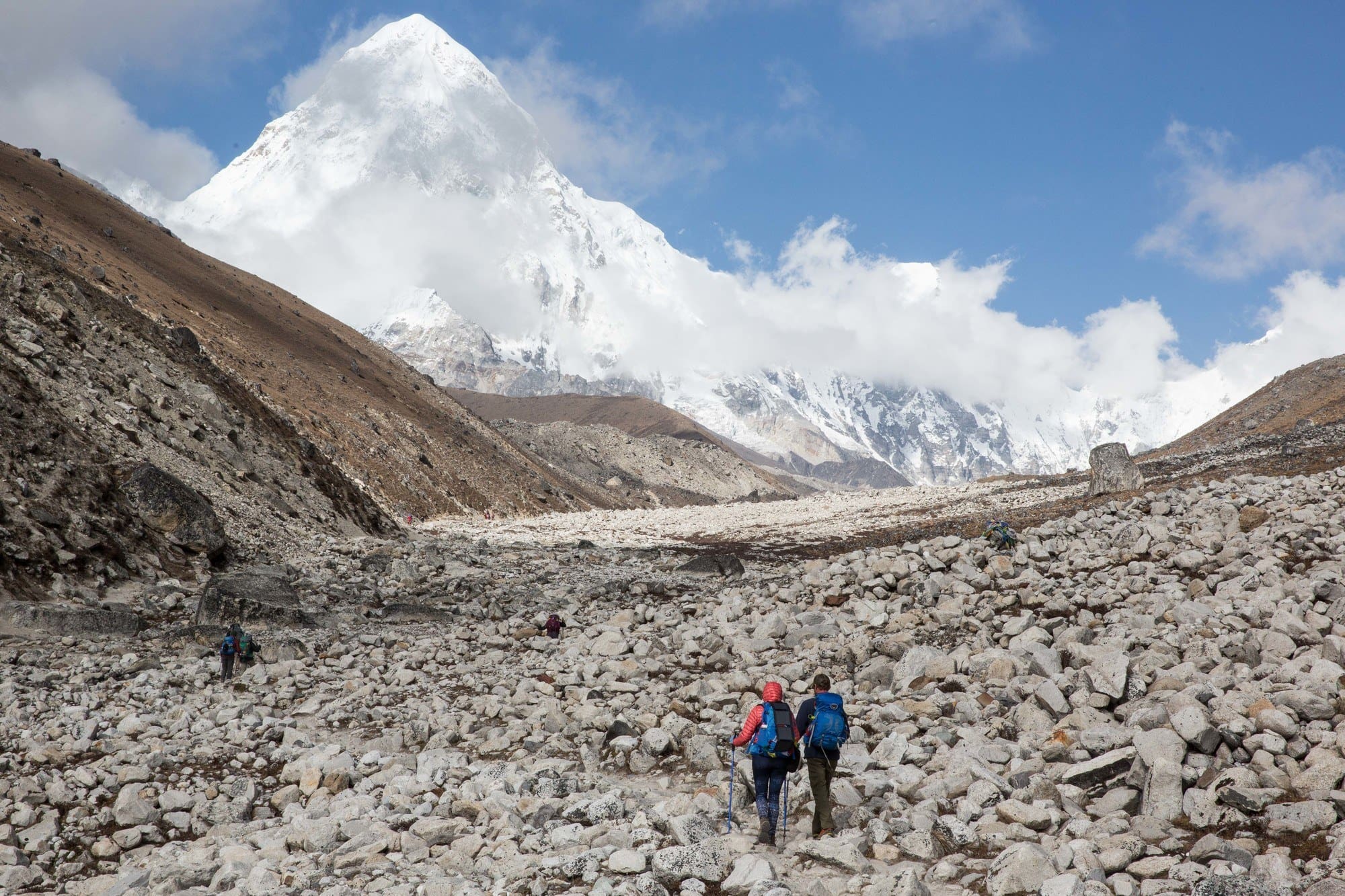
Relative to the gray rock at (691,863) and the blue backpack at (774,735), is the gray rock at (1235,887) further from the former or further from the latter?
the gray rock at (691,863)

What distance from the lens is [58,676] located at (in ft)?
44.5

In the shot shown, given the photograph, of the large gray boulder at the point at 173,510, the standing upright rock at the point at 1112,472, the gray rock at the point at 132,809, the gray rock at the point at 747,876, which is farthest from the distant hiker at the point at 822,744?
the standing upright rock at the point at 1112,472

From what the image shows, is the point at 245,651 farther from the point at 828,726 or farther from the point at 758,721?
the point at 828,726

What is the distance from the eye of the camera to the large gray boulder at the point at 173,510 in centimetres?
2211

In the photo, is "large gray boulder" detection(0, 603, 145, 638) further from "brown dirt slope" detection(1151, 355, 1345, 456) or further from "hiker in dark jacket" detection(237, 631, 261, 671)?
"brown dirt slope" detection(1151, 355, 1345, 456)

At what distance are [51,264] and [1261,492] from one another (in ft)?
133

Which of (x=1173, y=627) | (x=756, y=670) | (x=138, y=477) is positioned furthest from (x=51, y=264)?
(x=1173, y=627)

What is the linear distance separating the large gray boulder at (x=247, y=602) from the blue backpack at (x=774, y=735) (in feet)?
44.2

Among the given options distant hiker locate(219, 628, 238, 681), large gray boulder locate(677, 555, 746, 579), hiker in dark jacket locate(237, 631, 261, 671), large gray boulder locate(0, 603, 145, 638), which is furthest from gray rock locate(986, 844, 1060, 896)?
large gray boulder locate(677, 555, 746, 579)

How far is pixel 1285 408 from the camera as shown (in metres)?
56.7

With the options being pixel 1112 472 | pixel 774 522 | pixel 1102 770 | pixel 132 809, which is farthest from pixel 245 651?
pixel 774 522

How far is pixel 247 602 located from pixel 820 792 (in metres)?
14.8

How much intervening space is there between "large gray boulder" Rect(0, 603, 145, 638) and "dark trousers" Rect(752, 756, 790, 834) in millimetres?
13892

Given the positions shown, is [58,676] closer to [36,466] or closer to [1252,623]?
[36,466]
